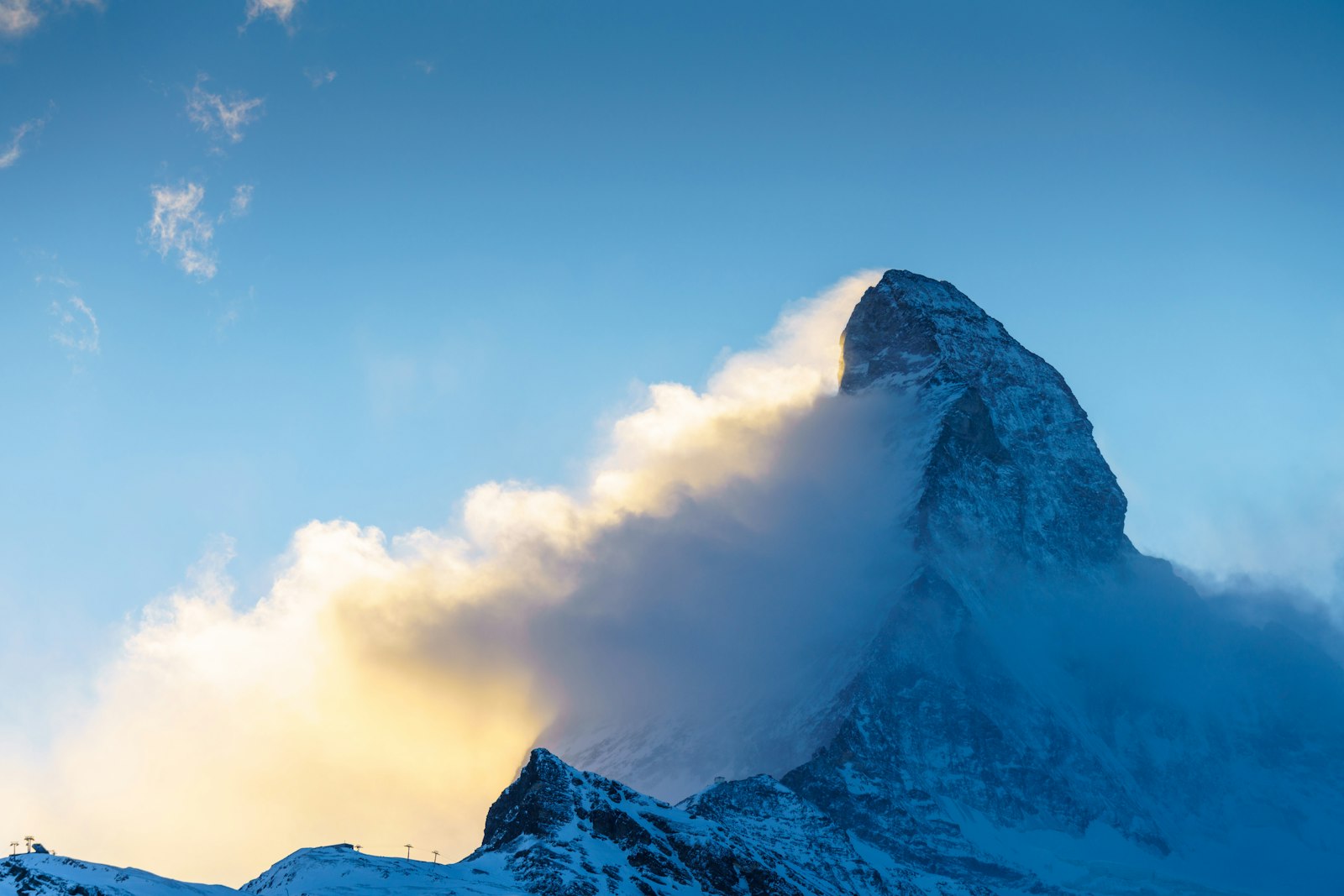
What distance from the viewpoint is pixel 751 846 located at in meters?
199

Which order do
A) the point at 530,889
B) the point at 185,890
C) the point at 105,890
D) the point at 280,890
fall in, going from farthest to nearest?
the point at 530,889 < the point at 280,890 < the point at 185,890 < the point at 105,890

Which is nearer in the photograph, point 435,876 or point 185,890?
point 185,890

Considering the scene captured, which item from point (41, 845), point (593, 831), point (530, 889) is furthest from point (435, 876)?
point (41, 845)

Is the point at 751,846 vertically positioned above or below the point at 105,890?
above

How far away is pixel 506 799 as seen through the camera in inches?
7697

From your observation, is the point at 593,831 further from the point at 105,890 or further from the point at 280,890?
the point at 105,890

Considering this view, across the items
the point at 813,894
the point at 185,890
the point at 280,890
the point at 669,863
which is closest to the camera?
the point at 185,890

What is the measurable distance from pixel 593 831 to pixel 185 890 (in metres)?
58.3

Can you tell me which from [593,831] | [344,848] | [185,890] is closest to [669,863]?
[593,831]

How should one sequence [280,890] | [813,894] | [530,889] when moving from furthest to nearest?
1. [813,894]
2. [530,889]
3. [280,890]

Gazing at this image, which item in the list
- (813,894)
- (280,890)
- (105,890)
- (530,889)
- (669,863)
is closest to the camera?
(105,890)

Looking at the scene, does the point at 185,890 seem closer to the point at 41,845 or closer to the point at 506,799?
the point at 41,845

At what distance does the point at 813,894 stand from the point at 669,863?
27.5 meters

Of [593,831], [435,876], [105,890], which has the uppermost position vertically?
[593,831]
